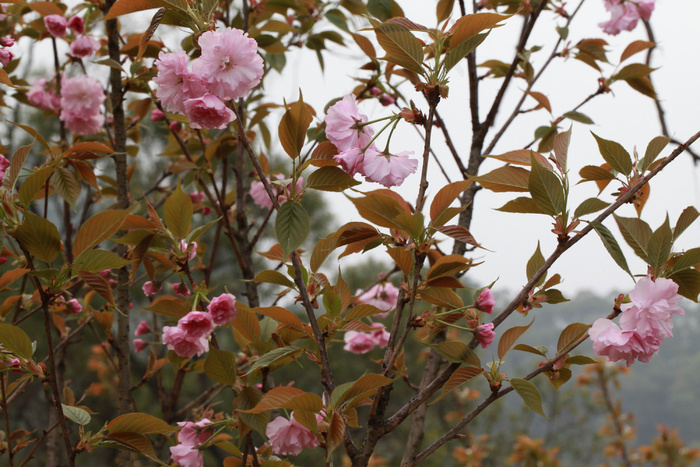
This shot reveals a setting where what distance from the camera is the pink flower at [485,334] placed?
566 millimetres

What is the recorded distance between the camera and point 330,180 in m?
0.51

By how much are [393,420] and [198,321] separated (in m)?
0.23

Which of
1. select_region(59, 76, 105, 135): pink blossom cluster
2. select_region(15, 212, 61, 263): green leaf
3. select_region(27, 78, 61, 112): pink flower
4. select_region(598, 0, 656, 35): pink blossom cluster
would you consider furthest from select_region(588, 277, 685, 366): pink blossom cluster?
select_region(27, 78, 61, 112): pink flower

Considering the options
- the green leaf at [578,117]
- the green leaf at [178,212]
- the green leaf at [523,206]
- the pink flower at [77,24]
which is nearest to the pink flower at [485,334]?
the green leaf at [523,206]

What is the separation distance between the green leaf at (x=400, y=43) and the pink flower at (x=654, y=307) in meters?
0.28

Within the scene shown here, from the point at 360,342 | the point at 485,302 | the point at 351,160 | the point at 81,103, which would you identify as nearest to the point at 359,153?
the point at 351,160

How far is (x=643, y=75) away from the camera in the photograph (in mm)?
982

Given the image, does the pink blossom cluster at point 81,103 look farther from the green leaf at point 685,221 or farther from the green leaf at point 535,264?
the green leaf at point 685,221

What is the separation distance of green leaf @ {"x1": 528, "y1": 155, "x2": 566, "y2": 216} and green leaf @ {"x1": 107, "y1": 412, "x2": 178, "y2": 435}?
0.42m

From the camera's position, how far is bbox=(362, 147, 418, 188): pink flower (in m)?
0.51

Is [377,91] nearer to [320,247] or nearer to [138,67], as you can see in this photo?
[138,67]

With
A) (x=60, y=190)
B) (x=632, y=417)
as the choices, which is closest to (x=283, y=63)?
(x=60, y=190)

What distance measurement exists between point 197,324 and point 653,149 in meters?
0.50

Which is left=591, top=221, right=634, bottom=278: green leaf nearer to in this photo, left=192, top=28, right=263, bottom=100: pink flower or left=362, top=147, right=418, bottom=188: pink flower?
left=362, top=147, right=418, bottom=188: pink flower
